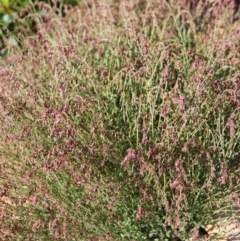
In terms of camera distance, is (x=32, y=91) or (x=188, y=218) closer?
(x=188, y=218)

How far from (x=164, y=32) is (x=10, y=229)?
6.39 feet

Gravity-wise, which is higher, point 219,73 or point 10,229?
point 219,73

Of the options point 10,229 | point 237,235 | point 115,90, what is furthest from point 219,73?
point 10,229

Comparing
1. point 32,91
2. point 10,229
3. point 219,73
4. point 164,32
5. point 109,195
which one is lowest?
point 10,229

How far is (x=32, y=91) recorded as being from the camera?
3.44 metres

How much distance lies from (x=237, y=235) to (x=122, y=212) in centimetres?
73

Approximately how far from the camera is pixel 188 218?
9.78ft

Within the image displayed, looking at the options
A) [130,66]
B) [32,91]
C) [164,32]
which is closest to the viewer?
[130,66]

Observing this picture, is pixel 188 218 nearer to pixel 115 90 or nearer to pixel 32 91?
pixel 115 90

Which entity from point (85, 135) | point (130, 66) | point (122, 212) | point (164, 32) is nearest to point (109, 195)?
point (122, 212)

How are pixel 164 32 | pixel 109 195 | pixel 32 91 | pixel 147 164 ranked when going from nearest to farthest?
pixel 147 164, pixel 109 195, pixel 32 91, pixel 164 32

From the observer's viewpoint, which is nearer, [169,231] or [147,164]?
[147,164]

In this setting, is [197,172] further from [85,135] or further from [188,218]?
[85,135]

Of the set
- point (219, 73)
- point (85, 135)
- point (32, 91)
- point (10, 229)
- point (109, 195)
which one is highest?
point (219, 73)
